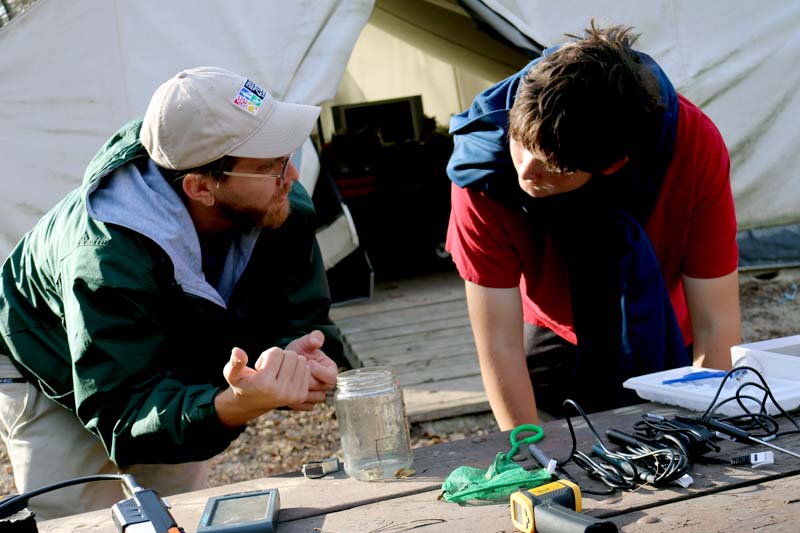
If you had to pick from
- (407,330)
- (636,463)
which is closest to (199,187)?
(636,463)

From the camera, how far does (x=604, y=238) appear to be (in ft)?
7.30

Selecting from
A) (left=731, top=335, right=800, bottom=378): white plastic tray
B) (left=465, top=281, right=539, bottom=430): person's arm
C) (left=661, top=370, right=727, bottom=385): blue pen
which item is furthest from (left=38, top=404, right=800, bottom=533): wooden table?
(left=465, top=281, right=539, bottom=430): person's arm

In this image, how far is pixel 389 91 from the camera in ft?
33.2

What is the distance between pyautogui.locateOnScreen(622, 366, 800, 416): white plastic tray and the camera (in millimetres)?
1785

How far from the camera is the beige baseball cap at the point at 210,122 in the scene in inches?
78.4

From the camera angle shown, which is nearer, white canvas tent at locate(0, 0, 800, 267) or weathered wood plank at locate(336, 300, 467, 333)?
white canvas tent at locate(0, 0, 800, 267)

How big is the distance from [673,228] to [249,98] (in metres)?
1.09

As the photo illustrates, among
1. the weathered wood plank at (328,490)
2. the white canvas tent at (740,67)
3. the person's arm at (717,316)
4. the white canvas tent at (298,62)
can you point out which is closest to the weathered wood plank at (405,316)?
the white canvas tent at (298,62)

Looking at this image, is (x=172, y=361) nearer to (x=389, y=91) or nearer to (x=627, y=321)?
(x=627, y=321)

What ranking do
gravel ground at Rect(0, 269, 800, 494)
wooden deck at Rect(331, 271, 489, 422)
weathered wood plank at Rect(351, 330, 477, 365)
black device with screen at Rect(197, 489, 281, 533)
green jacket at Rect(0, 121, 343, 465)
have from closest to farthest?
1. black device with screen at Rect(197, 489, 281, 533)
2. green jacket at Rect(0, 121, 343, 465)
3. gravel ground at Rect(0, 269, 800, 494)
4. wooden deck at Rect(331, 271, 489, 422)
5. weathered wood plank at Rect(351, 330, 477, 365)

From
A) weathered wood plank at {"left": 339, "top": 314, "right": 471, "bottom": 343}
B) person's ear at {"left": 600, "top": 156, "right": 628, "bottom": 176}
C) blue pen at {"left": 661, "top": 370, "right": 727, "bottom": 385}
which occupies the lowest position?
weathered wood plank at {"left": 339, "top": 314, "right": 471, "bottom": 343}

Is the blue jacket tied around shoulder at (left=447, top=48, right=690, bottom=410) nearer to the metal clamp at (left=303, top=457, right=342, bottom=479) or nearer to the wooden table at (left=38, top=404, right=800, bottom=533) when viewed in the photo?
the wooden table at (left=38, top=404, right=800, bottom=533)

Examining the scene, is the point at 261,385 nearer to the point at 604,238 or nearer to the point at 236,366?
the point at 236,366

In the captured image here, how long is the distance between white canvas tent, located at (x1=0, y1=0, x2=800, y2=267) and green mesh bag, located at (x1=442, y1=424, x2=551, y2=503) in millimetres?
3476
